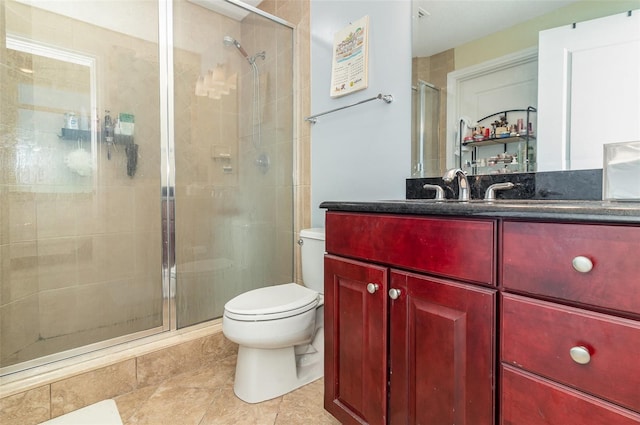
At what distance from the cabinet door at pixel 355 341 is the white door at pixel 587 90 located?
0.77 metres

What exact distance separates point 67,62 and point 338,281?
1.79m

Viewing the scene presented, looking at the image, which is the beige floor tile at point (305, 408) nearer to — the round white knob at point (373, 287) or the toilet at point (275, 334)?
the toilet at point (275, 334)

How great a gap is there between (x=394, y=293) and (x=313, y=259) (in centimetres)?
84

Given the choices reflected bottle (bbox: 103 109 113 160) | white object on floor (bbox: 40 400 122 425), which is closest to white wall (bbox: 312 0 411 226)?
reflected bottle (bbox: 103 109 113 160)

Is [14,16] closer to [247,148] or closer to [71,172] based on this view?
[71,172]

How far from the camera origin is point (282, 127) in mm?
2197

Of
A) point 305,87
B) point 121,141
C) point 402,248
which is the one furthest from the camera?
point 305,87

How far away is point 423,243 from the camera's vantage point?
82 centimetres

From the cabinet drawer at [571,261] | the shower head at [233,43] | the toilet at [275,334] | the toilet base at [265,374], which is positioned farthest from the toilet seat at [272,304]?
the shower head at [233,43]

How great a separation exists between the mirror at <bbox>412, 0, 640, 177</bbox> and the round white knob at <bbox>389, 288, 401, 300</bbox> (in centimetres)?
73

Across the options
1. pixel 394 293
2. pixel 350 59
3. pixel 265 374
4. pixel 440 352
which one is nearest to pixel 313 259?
pixel 265 374

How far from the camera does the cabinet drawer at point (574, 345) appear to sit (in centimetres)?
53

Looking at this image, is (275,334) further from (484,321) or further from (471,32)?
(471,32)

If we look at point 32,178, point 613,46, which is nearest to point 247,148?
point 32,178
